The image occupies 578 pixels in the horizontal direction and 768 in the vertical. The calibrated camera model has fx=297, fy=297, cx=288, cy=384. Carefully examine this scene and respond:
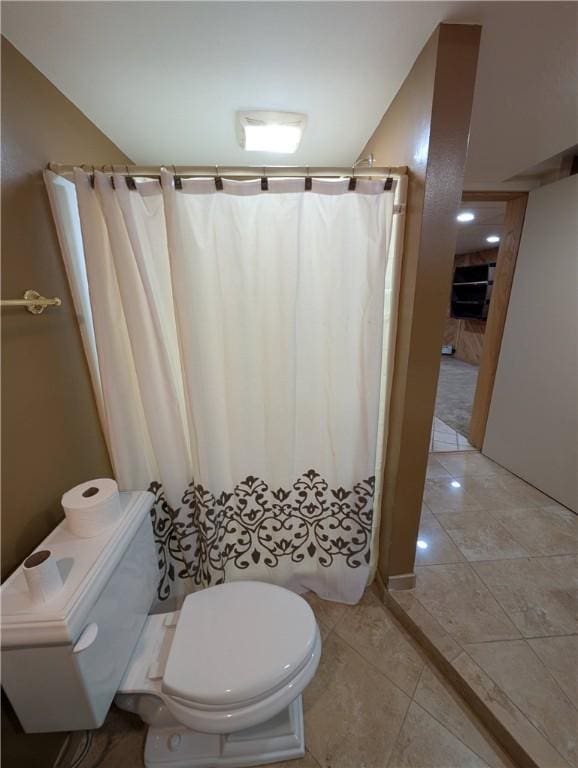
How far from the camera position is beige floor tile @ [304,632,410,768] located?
3.15 ft

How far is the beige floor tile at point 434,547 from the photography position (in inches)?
60.1

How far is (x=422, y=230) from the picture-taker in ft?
3.22

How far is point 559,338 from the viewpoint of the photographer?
1821 millimetres

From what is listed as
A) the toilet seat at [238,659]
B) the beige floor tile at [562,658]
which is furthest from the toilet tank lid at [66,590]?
the beige floor tile at [562,658]

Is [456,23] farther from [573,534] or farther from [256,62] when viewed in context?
[573,534]

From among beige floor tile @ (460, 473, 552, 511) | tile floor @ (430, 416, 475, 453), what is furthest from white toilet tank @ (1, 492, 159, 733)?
tile floor @ (430, 416, 475, 453)

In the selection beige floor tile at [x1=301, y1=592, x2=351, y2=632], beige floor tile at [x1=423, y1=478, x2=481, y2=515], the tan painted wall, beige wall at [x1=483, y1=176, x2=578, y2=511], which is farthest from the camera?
beige floor tile at [x1=423, y1=478, x2=481, y2=515]

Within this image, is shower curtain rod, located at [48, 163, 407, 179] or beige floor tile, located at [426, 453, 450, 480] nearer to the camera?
shower curtain rod, located at [48, 163, 407, 179]

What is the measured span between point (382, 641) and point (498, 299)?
2.32 m

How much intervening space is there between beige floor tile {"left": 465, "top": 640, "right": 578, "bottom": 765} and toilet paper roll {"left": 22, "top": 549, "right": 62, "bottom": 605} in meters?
1.44

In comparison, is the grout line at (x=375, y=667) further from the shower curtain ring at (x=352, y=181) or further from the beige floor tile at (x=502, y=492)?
the shower curtain ring at (x=352, y=181)

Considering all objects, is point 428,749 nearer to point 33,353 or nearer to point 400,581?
point 400,581

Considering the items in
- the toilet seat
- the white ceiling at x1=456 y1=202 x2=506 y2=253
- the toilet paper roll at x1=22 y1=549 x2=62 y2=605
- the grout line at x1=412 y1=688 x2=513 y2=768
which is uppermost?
the white ceiling at x1=456 y1=202 x2=506 y2=253

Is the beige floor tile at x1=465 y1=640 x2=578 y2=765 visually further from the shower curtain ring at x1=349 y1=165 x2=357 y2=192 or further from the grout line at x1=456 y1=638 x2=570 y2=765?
the shower curtain ring at x1=349 y1=165 x2=357 y2=192
